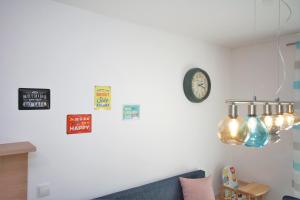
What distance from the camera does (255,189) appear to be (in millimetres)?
2852

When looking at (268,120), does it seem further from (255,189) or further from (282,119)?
(255,189)

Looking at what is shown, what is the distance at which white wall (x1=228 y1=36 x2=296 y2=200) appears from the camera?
2783 mm

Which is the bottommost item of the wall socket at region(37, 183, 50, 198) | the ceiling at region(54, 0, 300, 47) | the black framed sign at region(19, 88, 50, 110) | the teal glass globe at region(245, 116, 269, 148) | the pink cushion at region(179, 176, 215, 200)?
the pink cushion at region(179, 176, 215, 200)

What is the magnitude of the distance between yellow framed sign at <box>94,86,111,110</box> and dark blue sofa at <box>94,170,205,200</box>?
837mm

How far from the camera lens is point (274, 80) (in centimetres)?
293

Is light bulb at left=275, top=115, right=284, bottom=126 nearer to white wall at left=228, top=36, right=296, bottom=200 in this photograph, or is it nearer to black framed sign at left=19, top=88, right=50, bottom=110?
white wall at left=228, top=36, right=296, bottom=200

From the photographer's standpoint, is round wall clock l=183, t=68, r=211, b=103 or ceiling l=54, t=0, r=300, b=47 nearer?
ceiling l=54, t=0, r=300, b=47

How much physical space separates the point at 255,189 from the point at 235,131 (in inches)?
81.8

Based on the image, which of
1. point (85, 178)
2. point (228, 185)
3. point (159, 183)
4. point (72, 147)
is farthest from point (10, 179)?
point (228, 185)

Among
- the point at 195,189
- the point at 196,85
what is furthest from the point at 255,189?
the point at 196,85

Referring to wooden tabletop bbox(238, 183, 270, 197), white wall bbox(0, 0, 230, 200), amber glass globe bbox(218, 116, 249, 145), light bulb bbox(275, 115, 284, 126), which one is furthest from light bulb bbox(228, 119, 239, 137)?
wooden tabletop bbox(238, 183, 270, 197)

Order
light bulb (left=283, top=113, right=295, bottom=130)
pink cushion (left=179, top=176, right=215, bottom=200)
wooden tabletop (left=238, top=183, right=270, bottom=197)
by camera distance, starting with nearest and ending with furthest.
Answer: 1. light bulb (left=283, top=113, right=295, bottom=130)
2. pink cushion (left=179, top=176, right=215, bottom=200)
3. wooden tabletop (left=238, top=183, right=270, bottom=197)

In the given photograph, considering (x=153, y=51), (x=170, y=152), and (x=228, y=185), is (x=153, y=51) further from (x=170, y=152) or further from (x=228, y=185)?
(x=228, y=185)

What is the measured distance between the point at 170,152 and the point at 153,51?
123 cm
